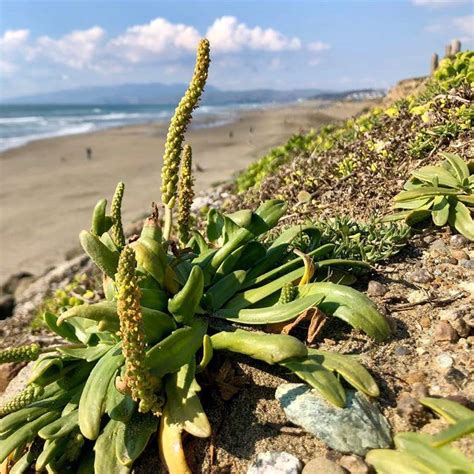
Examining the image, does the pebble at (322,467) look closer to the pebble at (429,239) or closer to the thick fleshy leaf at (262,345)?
the thick fleshy leaf at (262,345)

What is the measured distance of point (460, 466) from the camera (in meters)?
1.96

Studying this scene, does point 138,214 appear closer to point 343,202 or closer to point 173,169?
point 343,202

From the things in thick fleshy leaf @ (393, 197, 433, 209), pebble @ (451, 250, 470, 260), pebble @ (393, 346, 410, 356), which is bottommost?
pebble @ (393, 346, 410, 356)

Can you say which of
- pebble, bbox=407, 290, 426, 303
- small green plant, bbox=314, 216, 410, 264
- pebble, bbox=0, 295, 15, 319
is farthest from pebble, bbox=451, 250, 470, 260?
pebble, bbox=0, 295, 15, 319

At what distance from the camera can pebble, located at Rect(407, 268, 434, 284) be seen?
329 centimetres

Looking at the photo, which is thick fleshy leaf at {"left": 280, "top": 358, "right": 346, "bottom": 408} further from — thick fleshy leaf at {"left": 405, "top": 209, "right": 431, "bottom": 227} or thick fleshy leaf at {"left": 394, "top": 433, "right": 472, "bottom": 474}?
thick fleshy leaf at {"left": 405, "top": 209, "right": 431, "bottom": 227}

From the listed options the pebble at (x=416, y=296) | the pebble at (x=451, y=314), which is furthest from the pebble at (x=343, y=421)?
the pebble at (x=416, y=296)

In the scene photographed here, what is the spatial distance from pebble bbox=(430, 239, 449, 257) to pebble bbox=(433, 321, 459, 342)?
85cm

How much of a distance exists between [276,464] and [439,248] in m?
1.94

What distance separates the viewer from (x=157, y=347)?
8.30 ft

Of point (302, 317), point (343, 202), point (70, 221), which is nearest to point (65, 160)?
point (70, 221)

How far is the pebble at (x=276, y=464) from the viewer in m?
2.29

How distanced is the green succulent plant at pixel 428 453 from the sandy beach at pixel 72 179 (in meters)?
7.71

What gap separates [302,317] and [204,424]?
2.55ft
